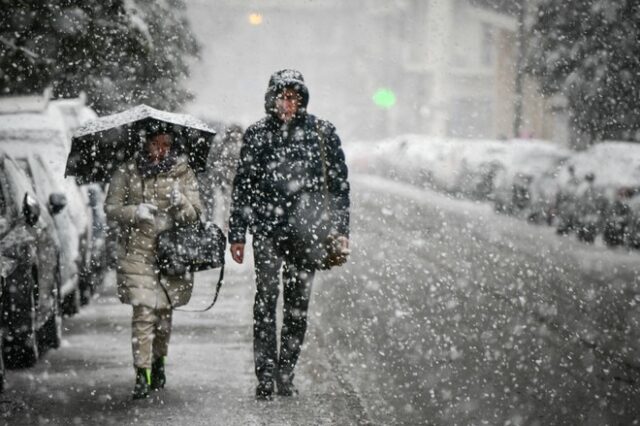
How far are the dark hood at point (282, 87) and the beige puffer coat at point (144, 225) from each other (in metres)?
0.68

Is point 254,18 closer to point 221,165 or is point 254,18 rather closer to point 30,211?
point 221,165

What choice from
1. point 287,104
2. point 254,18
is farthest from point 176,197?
point 254,18

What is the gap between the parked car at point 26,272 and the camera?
746cm

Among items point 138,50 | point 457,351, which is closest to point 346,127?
point 138,50

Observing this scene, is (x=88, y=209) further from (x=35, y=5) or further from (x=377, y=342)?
(x=377, y=342)

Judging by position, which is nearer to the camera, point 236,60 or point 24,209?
point 24,209

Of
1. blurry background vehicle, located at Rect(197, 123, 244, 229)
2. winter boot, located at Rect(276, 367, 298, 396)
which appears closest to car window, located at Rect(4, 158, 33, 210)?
winter boot, located at Rect(276, 367, 298, 396)

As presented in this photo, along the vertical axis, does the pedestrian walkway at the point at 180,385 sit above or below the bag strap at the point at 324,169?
below

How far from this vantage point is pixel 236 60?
93125 millimetres

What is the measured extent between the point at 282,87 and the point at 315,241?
0.93 meters

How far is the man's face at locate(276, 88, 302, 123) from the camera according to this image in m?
6.62

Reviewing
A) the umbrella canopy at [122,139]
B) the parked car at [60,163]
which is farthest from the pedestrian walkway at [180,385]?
the umbrella canopy at [122,139]

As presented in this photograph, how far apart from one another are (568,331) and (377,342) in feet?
5.23

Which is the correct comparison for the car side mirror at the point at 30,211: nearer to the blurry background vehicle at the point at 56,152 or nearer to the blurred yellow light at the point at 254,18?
the blurry background vehicle at the point at 56,152
